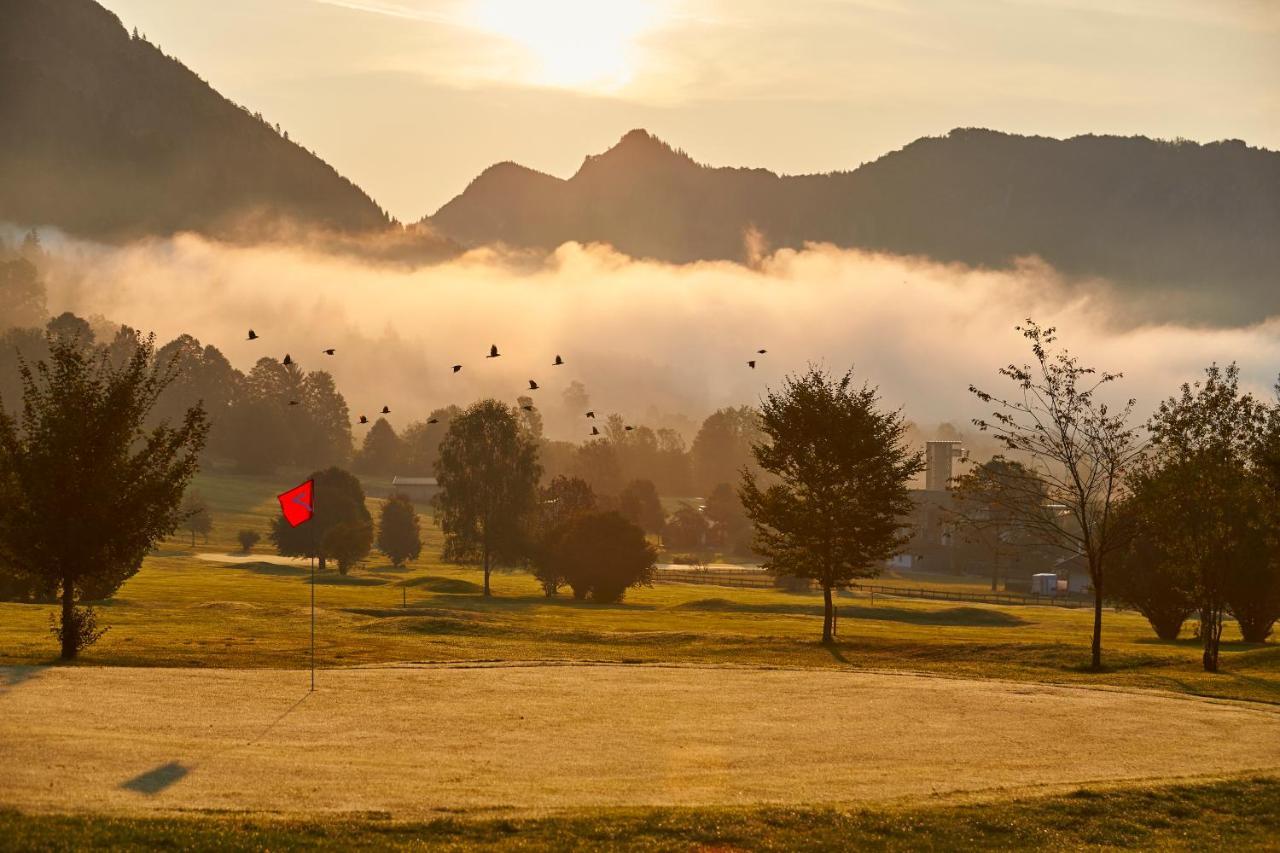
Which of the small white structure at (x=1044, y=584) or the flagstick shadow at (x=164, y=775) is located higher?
the flagstick shadow at (x=164, y=775)

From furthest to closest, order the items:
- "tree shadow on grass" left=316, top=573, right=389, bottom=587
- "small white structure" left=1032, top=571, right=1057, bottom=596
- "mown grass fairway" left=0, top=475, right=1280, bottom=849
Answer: "small white structure" left=1032, top=571, right=1057, bottom=596 < "tree shadow on grass" left=316, top=573, right=389, bottom=587 < "mown grass fairway" left=0, top=475, right=1280, bottom=849

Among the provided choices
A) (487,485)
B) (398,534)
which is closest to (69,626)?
(487,485)

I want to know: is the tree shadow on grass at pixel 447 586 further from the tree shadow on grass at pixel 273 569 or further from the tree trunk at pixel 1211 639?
the tree trunk at pixel 1211 639

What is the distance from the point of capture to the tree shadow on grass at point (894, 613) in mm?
108875

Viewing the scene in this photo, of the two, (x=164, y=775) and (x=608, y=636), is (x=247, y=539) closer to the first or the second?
(x=608, y=636)

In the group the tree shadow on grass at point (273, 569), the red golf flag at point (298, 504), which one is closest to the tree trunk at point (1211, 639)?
the red golf flag at point (298, 504)

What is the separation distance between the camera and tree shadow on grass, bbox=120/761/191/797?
25.9m

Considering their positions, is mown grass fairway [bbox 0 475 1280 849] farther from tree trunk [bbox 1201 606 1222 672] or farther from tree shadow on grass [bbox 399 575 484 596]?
tree shadow on grass [bbox 399 575 484 596]

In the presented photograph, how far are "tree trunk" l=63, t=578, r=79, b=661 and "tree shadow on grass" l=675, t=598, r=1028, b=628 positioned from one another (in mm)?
68831

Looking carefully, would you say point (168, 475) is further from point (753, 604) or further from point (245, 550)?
point (245, 550)

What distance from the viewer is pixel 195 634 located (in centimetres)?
5859

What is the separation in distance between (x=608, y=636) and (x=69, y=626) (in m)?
28.3

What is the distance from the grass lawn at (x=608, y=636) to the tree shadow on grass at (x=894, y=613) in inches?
10.3

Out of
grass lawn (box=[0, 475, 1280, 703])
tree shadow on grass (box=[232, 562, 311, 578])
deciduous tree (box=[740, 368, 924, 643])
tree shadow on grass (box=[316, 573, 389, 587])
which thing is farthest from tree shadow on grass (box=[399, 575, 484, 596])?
deciduous tree (box=[740, 368, 924, 643])
